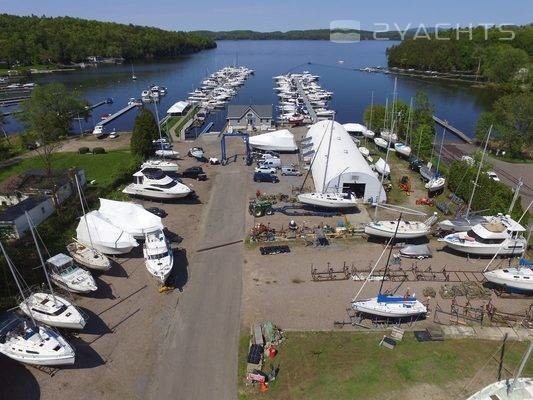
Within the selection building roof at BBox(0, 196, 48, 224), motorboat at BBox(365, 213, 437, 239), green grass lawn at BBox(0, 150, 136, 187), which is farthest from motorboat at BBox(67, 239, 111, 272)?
motorboat at BBox(365, 213, 437, 239)

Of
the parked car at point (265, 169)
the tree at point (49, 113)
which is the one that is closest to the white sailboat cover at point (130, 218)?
the parked car at point (265, 169)

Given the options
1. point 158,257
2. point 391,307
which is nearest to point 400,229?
point 391,307

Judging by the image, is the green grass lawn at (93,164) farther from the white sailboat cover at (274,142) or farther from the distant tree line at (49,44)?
the distant tree line at (49,44)

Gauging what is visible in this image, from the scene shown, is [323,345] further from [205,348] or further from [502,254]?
[502,254]

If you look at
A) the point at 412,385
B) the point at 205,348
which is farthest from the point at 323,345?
the point at 205,348

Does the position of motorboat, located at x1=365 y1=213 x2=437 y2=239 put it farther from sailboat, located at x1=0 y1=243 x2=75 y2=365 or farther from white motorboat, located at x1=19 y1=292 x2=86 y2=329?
sailboat, located at x1=0 y1=243 x2=75 y2=365

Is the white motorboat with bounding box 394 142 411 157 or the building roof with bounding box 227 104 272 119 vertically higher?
the building roof with bounding box 227 104 272 119
